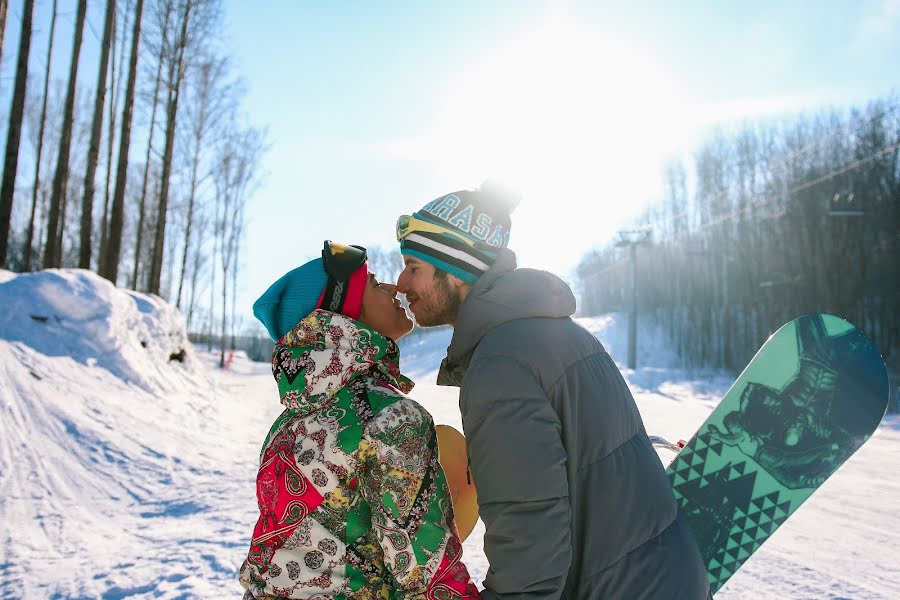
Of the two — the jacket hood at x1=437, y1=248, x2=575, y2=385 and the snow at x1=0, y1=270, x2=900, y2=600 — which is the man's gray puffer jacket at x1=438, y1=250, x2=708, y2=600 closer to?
the jacket hood at x1=437, y1=248, x2=575, y2=385

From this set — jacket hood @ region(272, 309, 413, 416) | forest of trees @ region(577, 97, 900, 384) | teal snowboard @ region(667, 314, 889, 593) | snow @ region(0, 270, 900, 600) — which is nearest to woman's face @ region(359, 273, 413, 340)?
jacket hood @ region(272, 309, 413, 416)

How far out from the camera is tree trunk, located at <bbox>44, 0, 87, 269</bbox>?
948cm

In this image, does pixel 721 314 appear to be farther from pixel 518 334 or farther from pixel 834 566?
pixel 518 334

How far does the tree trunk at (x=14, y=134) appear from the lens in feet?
26.2

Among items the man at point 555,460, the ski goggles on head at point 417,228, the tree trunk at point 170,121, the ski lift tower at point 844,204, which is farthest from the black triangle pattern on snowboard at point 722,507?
the ski lift tower at point 844,204

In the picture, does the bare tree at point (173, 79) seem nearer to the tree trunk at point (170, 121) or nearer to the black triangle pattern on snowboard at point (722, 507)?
the tree trunk at point (170, 121)

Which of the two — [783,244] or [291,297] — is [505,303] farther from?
[783,244]

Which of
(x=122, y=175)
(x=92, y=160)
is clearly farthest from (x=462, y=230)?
(x=122, y=175)

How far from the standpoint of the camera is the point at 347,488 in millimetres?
1312

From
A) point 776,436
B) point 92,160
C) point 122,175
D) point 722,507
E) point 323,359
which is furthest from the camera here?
point 122,175

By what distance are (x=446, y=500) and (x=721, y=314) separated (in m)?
32.5

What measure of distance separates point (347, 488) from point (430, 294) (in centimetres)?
68

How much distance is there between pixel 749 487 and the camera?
2.25 meters

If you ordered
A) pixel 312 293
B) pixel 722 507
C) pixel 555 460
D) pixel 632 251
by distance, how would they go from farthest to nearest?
pixel 632 251 < pixel 722 507 < pixel 312 293 < pixel 555 460
